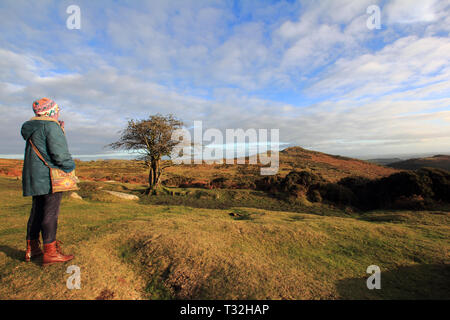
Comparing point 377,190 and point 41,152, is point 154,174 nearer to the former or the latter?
point 41,152

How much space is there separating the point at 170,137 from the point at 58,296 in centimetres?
1701

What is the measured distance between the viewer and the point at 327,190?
16.0 m

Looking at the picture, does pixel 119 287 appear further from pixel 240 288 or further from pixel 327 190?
pixel 327 190

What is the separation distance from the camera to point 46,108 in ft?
12.5

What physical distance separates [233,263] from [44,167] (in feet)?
13.2

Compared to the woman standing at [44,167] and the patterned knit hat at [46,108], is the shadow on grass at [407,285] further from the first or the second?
the patterned knit hat at [46,108]

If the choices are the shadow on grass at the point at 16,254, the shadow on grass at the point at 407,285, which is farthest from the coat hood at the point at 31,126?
the shadow on grass at the point at 407,285

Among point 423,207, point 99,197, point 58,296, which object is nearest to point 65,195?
point 99,197

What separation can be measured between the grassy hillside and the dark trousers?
58 cm

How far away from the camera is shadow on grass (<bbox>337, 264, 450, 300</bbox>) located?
10.4 feet

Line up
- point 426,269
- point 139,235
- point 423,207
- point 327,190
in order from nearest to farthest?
1. point 426,269
2. point 139,235
3. point 423,207
4. point 327,190

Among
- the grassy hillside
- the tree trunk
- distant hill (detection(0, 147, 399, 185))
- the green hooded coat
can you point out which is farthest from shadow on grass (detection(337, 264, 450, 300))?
distant hill (detection(0, 147, 399, 185))

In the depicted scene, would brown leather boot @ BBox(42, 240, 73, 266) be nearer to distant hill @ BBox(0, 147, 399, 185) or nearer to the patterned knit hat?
the patterned knit hat
